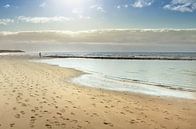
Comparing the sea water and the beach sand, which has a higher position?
the beach sand

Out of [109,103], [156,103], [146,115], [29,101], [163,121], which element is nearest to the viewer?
[163,121]

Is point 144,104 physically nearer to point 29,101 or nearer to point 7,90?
point 29,101

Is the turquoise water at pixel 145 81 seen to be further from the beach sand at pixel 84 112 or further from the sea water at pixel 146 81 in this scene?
the beach sand at pixel 84 112

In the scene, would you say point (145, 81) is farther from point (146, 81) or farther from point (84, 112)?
point (84, 112)

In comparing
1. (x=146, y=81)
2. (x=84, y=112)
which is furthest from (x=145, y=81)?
(x=84, y=112)

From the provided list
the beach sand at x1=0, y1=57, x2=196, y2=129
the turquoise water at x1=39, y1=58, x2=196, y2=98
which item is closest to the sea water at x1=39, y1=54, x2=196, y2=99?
the turquoise water at x1=39, y1=58, x2=196, y2=98

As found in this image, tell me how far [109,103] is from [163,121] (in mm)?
4112

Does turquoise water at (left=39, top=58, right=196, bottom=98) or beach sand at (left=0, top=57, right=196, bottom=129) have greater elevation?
beach sand at (left=0, top=57, right=196, bottom=129)

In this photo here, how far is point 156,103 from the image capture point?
1775cm

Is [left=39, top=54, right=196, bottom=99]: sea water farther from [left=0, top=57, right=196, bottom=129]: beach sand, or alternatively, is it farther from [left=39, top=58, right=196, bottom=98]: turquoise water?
[left=0, top=57, right=196, bottom=129]: beach sand

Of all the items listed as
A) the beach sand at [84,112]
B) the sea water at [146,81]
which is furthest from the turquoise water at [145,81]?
the beach sand at [84,112]

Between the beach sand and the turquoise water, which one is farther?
the turquoise water

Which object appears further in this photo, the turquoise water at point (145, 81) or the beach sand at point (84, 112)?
the turquoise water at point (145, 81)

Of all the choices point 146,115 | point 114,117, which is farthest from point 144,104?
point 114,117
